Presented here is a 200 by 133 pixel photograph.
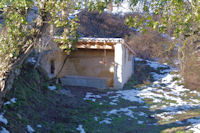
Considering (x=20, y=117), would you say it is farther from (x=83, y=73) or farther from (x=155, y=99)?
(x=83, y=73)

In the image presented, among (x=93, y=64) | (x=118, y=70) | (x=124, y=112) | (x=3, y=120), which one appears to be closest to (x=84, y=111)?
(x=124, y=112)

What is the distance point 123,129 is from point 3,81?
3.79 meters

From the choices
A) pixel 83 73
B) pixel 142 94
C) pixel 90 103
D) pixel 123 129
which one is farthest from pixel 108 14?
pixel 123 129

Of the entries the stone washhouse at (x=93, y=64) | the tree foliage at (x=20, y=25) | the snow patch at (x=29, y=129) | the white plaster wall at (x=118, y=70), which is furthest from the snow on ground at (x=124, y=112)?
the stone washhouse at (x=93, y=64)

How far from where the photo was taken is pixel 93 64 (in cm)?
1522

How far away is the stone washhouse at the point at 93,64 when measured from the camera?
13.4m

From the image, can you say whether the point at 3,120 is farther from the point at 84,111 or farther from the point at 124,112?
the point at 124,112

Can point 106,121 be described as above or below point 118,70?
below

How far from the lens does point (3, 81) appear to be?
4250 millimetres

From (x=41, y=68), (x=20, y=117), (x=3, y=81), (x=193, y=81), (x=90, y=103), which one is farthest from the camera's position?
(x=193, y=81)

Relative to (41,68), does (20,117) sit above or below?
below

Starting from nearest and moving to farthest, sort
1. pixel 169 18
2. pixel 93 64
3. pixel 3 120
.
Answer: pixel 169 18
pixel 3 120
pixel 93 64

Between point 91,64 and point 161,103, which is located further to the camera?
point 91,64

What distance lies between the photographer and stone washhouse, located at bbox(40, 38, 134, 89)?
43.8 ft
